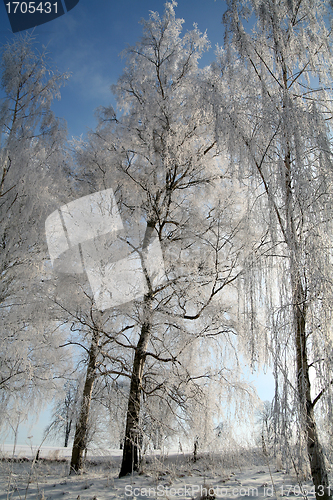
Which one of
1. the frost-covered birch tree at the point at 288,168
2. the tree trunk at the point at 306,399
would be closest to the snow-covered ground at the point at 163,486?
the tree trunk at the point at 306,399

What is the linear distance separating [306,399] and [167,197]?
4.28 metres

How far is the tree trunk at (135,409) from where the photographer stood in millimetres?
4344

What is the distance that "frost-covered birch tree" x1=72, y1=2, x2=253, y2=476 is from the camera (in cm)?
484

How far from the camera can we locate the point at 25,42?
540 centimetres

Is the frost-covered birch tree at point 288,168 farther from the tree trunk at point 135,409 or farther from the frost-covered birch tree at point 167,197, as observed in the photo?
the tree trunk at point 135,409

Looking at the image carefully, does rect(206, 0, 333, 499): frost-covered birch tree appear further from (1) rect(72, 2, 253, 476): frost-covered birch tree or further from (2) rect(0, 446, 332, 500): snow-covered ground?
(1) rect(72, 2, 253, 476): frost-covered birch tree

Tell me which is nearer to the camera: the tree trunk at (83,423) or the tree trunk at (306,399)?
the tree trunk at (306,399)

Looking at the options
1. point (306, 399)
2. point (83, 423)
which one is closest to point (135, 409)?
point (83, 423)

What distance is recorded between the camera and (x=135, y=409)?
4.54m

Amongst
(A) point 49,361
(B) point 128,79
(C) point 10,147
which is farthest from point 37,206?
(B) point 128,79

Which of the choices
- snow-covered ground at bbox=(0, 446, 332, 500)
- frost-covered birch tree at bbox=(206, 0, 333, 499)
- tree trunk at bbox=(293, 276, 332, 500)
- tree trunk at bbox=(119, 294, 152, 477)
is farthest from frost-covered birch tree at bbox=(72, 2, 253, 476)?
tree trunk at bbox=(293, 276, 332, 500)

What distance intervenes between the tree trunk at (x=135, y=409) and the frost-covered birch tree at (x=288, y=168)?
2.31m

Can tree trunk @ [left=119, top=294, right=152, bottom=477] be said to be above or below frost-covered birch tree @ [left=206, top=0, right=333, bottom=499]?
below

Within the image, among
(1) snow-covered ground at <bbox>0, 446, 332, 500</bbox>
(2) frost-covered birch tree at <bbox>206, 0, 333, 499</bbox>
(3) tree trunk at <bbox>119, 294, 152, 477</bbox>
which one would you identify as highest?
(2) frost-covered birch tree at <bbox>206, 0, 333, 499</bbox>
